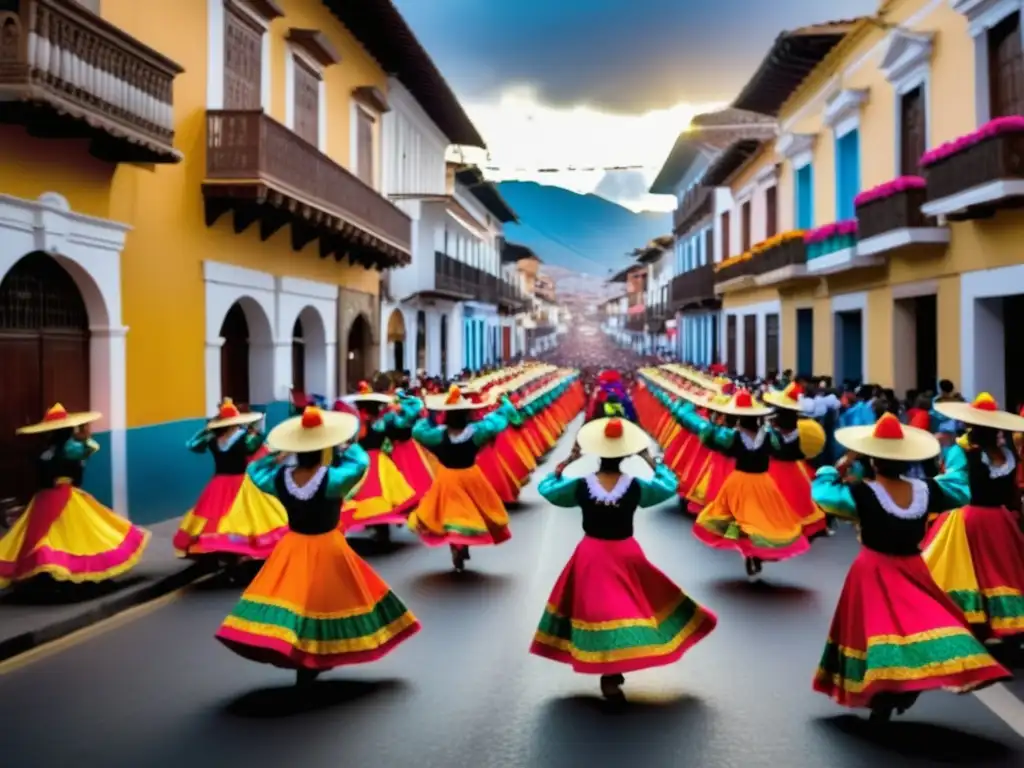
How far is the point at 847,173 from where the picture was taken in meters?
20.7

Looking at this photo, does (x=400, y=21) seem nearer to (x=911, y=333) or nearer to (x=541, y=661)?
(x=911, y=333)

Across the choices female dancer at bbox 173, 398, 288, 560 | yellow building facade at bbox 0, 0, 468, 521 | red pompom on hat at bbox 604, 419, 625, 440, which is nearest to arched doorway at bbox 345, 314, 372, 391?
yellow building facade at bbox 0, 0, 468, 521

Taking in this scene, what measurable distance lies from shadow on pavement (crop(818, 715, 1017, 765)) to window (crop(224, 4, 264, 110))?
1178cm

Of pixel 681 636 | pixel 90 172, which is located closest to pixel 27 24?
pixel 90 172

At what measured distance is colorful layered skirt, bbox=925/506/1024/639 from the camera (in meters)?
6.86

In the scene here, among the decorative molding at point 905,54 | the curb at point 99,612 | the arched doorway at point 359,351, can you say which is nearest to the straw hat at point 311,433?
the curb at point 99,612

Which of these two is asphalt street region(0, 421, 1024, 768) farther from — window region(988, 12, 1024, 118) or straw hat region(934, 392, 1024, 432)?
window region(988, 12, 1024, 118)

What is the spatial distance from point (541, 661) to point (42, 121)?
6.72 metres

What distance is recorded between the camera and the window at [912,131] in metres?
16.7

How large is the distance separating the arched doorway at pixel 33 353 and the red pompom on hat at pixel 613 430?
22.4ft

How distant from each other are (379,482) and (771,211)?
18.6 m

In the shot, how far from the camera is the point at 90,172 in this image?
1138 centimetres

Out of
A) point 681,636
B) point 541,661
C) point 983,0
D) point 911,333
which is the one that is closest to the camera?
point 681,636

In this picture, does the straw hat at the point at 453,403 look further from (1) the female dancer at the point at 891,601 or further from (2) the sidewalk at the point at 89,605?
(1) the female dancer at the point at 891,601
